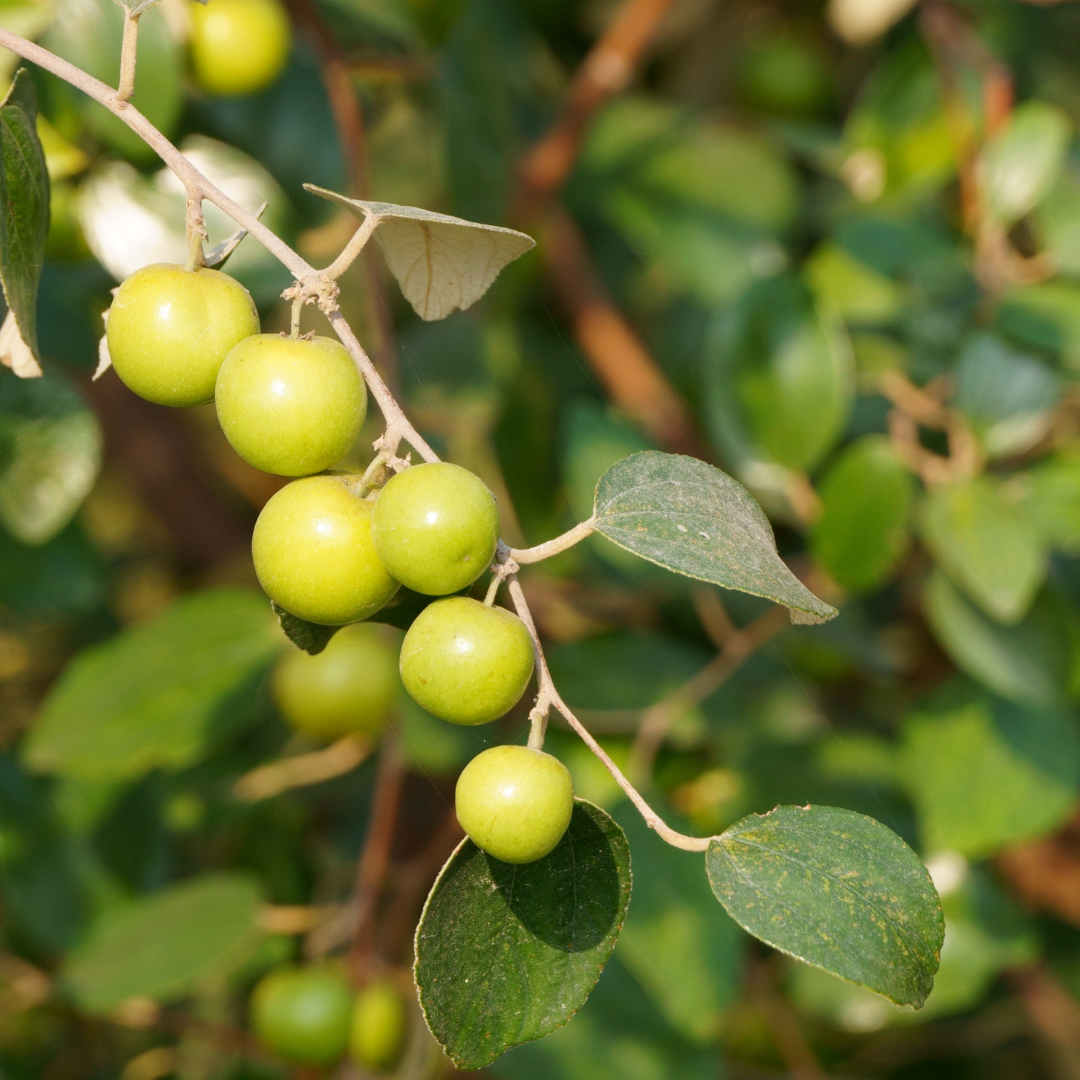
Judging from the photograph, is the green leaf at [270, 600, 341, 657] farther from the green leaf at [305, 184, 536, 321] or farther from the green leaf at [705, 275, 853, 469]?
the green leaf at [705, 275, 853, 469]

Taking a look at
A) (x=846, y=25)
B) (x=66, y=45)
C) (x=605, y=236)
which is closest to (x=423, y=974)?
(x=66, y=45)

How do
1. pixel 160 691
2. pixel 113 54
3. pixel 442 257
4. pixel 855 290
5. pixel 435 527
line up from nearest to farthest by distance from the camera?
pixel 435 527 → pixel 442 257 → pixel 113 54 → pixel 160 691 → pixel 855 290

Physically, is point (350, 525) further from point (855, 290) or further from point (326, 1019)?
point (855, 290)

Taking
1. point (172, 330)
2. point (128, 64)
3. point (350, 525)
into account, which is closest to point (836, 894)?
point (350, 525)

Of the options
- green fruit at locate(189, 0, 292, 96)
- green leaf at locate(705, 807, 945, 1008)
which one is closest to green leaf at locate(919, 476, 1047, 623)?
green leaf at locate(705, 807, 945, 1008)

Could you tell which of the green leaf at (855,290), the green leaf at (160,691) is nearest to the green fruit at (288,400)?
the green leaf at (160,691)

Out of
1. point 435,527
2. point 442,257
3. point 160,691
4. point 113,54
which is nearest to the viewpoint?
point 435,527

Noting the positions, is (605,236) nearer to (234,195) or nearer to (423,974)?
(234,195)

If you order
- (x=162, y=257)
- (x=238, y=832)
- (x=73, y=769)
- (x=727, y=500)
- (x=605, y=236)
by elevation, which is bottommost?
(x=238, y=832)
